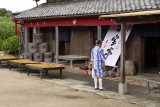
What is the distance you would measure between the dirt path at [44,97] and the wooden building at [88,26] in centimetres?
420

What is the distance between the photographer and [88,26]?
1535cm

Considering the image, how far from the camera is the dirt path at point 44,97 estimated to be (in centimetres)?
723

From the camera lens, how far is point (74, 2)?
16.5m

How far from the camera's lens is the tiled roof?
11.1 meters

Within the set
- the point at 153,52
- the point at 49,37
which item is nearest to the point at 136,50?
the point at 153,52

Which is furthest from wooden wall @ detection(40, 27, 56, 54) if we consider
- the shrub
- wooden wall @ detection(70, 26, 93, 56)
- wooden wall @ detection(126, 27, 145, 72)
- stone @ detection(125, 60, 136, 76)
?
stone @ detection(125, 60, 136, 76)

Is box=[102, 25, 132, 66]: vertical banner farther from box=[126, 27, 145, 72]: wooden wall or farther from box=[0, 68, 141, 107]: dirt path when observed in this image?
box=[0, 68, 141, 107]: dirt path

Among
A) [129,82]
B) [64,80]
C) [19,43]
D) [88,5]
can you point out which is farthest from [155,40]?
[19,43]

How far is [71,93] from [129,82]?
3014mm

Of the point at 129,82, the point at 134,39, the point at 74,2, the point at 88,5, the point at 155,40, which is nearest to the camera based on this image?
the point at 129,82

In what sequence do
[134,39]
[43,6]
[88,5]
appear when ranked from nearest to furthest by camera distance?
[134,39] < [88,5] < [43,6]

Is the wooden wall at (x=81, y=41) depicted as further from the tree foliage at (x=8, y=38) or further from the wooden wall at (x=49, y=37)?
the tree foliage at (x=8, y=38)

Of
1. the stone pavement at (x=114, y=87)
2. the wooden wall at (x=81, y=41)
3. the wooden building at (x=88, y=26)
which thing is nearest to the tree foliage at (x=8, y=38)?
the wooden building at (x=88, y=26)

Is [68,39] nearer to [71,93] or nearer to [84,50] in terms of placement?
[84,50]
